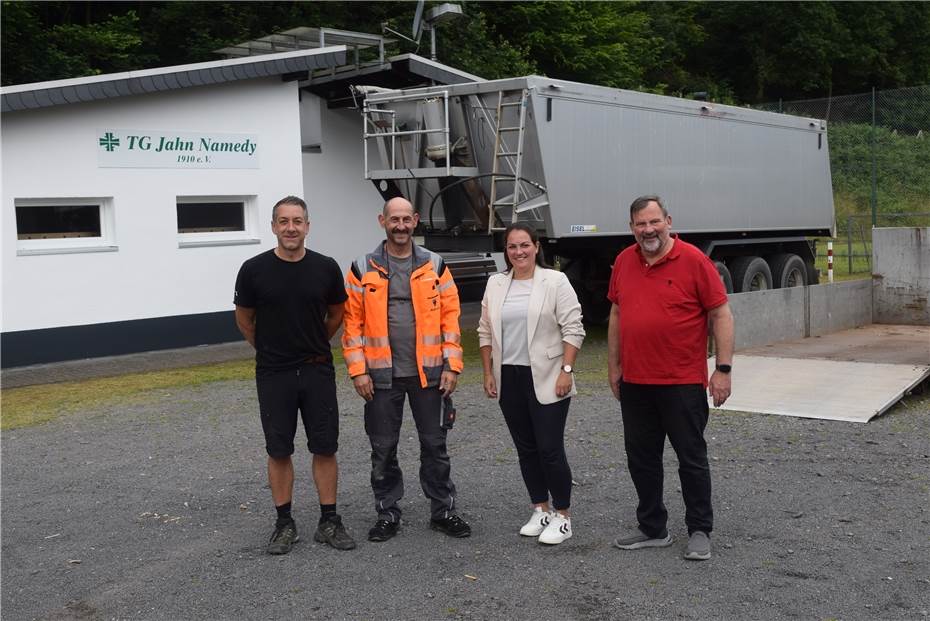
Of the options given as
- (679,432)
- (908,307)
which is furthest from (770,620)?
(908,307)

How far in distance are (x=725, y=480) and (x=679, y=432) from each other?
163 cm

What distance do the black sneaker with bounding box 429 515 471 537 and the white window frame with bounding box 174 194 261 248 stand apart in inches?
348

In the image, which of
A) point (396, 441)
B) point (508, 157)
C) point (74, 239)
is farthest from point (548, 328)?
point (74, 239)

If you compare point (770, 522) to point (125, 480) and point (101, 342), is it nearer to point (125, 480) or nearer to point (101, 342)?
point (125, 480)

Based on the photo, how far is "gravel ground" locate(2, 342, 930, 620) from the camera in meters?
4.69

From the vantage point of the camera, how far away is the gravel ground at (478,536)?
469 cm

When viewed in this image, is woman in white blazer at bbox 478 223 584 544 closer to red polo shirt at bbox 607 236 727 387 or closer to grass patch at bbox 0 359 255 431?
red polo shirt at bbox 607 236 727 387

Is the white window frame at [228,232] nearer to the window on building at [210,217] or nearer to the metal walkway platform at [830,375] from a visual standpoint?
the window on building at [210,217]

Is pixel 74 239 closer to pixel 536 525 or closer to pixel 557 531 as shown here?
pixel 536 525

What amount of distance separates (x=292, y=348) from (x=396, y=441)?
79 centimetres

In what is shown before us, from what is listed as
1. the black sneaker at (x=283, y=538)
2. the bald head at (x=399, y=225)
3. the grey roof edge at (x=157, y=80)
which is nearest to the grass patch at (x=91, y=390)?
the grey roof edge at (x=157, y=80)

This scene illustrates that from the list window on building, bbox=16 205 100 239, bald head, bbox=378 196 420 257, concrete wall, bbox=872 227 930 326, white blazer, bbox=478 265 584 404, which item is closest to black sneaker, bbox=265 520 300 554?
white blazer, bbox=478 265 584 404

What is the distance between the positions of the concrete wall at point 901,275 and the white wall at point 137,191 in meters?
8.28

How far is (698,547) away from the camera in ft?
17.0
